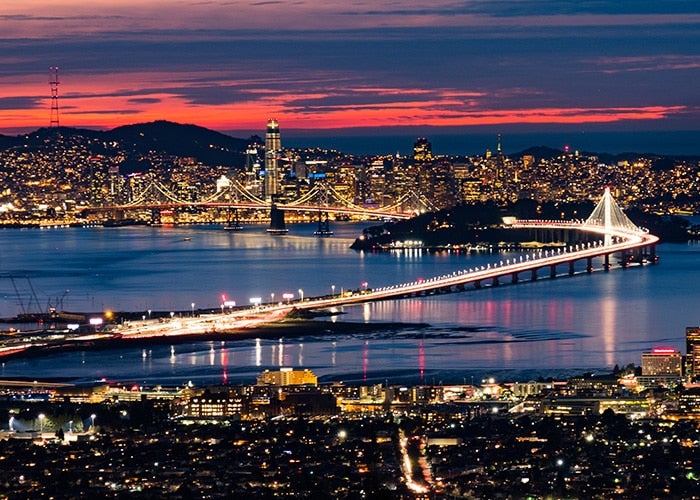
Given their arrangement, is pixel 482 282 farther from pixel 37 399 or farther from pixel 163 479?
pixel 163 479

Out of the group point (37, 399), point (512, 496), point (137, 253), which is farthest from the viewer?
point (137, 253)

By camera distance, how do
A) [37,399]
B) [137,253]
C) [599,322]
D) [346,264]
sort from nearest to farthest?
[37,399] < [599,322] < [346,264] < [137,253]

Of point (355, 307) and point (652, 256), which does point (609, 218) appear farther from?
point (355, 307)

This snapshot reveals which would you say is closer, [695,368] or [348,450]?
[348,450]

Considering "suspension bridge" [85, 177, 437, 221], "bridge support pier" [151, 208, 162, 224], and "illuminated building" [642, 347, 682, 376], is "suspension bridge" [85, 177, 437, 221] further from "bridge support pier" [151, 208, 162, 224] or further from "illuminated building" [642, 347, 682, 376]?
"illuminated building" [642, 347, 682, 376]

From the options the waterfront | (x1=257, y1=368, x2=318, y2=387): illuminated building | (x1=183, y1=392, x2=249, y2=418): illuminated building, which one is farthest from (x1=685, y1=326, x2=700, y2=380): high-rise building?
(x1=183, y1=392, x2=249, y2=418): illuminated building

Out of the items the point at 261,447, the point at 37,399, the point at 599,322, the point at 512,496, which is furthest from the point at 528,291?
the point at 512,496
